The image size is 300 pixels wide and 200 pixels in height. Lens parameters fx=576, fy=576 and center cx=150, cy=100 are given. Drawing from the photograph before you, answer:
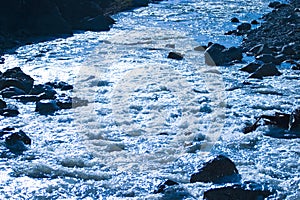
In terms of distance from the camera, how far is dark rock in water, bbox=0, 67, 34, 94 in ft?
32.4

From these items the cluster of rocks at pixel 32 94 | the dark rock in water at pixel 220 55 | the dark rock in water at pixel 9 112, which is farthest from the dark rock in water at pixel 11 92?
the dark rock in water at pixel 220 55

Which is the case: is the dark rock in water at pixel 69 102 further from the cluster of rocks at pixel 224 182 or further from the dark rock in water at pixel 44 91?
the cluster of rocks at pixel 224 182

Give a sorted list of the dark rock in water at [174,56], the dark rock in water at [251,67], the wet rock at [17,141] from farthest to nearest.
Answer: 1. the dark rock in water at [174,56]
2. the dark rock in water at [251,67]
3. the wet rock at [17,141]

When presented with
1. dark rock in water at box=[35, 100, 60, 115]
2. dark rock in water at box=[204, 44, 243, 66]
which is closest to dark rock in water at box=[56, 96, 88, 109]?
dark rock in water at box=[35, 100, 60, 115]

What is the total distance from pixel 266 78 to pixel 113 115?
138 inches

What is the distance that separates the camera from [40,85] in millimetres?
9898

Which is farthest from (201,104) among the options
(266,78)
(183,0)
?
(183,0)

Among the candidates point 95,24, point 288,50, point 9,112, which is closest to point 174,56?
point 288,50

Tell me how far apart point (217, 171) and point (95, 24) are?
40.4 feet

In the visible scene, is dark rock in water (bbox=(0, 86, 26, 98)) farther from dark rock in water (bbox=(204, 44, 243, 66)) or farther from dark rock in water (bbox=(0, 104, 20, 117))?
dark rock in water (bbox=(204, 44, 243, 66))

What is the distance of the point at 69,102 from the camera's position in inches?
355

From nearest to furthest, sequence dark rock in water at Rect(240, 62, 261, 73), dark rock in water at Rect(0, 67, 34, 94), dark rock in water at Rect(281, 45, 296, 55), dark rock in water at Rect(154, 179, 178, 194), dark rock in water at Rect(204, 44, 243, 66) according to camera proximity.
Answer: dark rock in water at Rect(154, 179, 178, 194) → dark rock in water at Rect(0, 67, 34, 94) → dark rock in water at Rect(240, 62, 261, 73) → dark rock in water at Rect(204, 44, 243, 66) → dark rock in water at Rect(281, 45, 296, 55)

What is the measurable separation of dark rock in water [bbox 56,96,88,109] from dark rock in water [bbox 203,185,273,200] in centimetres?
398

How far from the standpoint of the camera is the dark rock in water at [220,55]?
12225 mm
